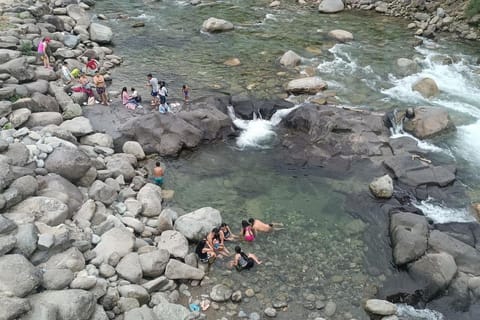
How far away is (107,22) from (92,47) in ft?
18.3

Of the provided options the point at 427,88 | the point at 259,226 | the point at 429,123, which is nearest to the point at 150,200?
the point at 259,226

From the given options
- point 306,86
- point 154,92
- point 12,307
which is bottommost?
point 306,86

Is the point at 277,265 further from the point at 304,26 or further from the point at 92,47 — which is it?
the point at 304,26

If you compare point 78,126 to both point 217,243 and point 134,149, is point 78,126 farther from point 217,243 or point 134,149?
point 217,243

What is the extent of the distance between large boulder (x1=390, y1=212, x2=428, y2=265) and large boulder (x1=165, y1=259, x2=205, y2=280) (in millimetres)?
6211

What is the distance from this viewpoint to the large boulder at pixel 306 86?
23561 millimetres

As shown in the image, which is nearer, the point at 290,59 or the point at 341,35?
the point at 290,59

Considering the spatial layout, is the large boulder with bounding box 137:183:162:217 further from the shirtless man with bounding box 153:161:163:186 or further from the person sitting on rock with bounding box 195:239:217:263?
the person sitting on rock with bounding box 195:239:217:263

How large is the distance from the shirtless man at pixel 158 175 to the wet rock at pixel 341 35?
1770 centimetres

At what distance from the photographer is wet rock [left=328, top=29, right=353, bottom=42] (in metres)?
30.0

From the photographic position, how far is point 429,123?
20328 mm

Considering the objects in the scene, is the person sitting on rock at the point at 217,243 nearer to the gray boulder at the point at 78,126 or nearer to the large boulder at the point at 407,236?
the large boulder at the point at 407,236

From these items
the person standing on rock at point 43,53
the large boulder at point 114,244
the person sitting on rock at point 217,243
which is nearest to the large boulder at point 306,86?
Answer: the person sitting on rock at point 217,243

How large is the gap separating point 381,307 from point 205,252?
5.41 meters
